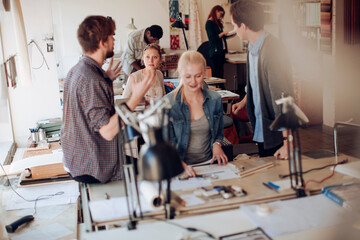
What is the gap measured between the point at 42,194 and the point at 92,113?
1.32 metres

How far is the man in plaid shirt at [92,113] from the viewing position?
192 centimetres

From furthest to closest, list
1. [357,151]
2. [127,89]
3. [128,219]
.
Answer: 1. [357,151]
2. [127,89]
3. [128,219]

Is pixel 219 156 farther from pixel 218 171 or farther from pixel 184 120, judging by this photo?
pixel 184 120

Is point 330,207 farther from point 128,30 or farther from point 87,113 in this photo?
point 128,30

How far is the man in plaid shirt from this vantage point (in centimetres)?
192

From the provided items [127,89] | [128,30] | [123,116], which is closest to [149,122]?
[123,116]

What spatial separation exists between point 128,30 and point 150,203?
3514 mm

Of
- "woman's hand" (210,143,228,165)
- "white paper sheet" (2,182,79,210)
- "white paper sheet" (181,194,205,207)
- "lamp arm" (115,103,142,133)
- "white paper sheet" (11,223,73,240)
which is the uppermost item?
"lamp arm" (115,103,142,133)

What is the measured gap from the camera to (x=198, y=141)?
2350mm

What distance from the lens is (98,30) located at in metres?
1.98

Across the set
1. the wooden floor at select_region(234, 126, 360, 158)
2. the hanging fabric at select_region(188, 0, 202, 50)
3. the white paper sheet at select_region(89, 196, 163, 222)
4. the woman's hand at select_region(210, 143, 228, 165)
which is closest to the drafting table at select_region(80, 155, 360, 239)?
the white paper sheet at select_region(89, 196, 163, 222)

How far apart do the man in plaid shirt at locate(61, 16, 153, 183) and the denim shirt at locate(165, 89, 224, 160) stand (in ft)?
1.24

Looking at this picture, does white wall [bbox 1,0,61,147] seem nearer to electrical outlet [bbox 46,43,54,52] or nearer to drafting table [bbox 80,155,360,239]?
electrical outlet [bbox 46,43,54,52]

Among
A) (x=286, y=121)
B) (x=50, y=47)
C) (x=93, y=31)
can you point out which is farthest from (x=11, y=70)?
(x=286, y=121)
